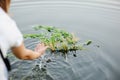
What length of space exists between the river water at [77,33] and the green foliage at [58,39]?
6.3 inches

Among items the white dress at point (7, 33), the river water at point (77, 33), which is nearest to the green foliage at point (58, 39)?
the river water at point (77, 33)

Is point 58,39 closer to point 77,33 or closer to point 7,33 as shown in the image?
point 77,33

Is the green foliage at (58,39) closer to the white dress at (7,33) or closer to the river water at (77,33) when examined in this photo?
the river water at (77,33)

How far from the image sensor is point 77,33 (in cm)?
641

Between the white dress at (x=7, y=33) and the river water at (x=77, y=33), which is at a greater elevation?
the white dress at (x=7, y=33)

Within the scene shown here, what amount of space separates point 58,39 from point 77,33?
29.4 inches

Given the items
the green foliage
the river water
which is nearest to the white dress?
the river water

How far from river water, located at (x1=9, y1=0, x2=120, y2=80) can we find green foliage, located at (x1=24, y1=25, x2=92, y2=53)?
16 cm

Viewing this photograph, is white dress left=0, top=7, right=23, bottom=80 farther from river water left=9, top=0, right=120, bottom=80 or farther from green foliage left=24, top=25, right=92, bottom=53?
green foliage left=24, top=25, right=92, bottom=53

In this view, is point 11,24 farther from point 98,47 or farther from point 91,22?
point 91,22

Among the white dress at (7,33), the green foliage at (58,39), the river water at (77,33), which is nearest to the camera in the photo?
the white dress at (7,33)

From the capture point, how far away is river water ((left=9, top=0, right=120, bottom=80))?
4.85m

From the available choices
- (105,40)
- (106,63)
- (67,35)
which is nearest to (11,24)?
(106,63)

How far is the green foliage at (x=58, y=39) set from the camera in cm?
560
